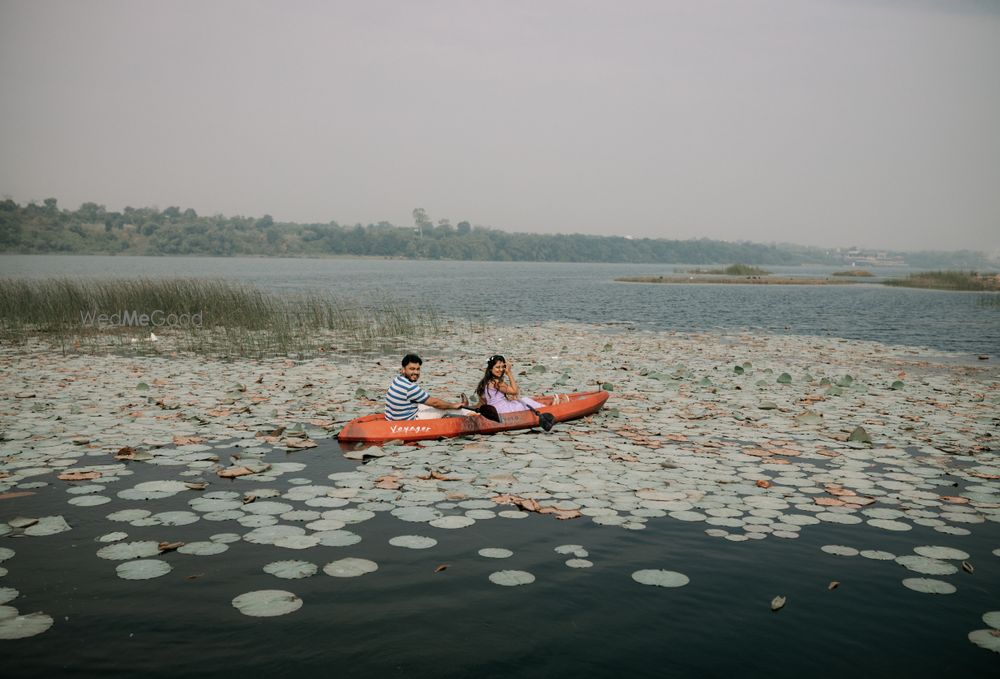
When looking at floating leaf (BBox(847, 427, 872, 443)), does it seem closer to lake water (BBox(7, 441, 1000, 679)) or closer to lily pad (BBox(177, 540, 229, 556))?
lake water (BBox(7, 441, 1000, 679))

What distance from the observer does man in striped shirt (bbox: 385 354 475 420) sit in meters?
8.70

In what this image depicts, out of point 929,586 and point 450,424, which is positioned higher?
point 450,424

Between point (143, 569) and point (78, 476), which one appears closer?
point (143, 569)

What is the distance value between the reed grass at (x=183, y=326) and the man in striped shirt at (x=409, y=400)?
8.20 meters

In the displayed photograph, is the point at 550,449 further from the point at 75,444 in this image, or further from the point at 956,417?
the point at 956,417

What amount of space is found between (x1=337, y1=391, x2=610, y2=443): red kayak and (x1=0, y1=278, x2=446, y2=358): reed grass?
8.32 meters

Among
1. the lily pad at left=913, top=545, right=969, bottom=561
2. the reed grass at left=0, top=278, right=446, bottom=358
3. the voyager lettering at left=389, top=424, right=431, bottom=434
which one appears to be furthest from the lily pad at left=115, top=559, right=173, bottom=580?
the reed grass at left=0, top=278, right=446, bottom=358

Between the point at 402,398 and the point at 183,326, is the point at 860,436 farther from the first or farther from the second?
the point at 183,326

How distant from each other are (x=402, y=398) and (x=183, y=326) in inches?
571

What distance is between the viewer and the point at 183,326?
20.8 meters

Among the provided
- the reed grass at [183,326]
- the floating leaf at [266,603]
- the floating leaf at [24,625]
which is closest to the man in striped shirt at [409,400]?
the floating leaf at [266,603]

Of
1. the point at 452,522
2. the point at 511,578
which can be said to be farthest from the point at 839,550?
the point at 452,522

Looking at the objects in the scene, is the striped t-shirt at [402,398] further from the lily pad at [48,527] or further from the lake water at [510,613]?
the lily pad at [48,527]

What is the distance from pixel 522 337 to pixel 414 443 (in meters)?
13.2
